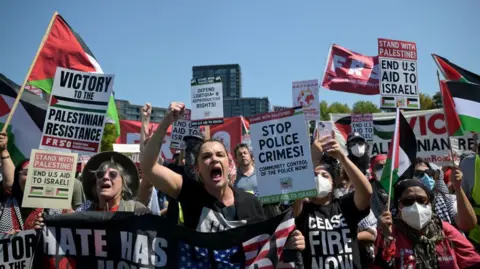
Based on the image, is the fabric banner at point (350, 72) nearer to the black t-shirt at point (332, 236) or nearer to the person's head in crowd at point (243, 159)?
the person's head in crowd at point (243, 159)

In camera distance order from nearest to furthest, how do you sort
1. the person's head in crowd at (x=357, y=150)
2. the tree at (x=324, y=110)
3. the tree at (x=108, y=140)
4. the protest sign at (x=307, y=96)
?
the person's head in crowd at (x=357, y=150) → the protest sign at (x=307, y=96) → the tree at (x=108, y=140) → the tree at (x=324, y=110)

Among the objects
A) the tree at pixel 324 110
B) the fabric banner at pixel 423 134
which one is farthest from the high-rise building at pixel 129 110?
the fabric banner at pixel 423 134

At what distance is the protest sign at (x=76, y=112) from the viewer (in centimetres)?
530


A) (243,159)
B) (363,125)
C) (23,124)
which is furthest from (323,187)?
(363,125)

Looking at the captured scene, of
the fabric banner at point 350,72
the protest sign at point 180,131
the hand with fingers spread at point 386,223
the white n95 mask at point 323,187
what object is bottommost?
the hand with fingers spread at point 386,223

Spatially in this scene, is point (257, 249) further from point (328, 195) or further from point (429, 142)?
point (429, 142)

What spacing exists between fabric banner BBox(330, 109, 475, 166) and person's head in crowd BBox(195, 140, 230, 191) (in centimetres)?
780

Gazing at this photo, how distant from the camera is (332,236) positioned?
3891 millimetres

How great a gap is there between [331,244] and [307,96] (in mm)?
7953

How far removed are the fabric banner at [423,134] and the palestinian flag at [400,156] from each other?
5.89 m

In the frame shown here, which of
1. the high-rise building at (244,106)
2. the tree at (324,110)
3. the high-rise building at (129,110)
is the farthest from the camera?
the high-rise building at (244,106)

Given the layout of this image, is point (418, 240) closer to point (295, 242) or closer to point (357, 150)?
point (295, 242)

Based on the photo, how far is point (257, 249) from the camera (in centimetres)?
365

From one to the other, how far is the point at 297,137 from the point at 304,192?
0.43 metres
